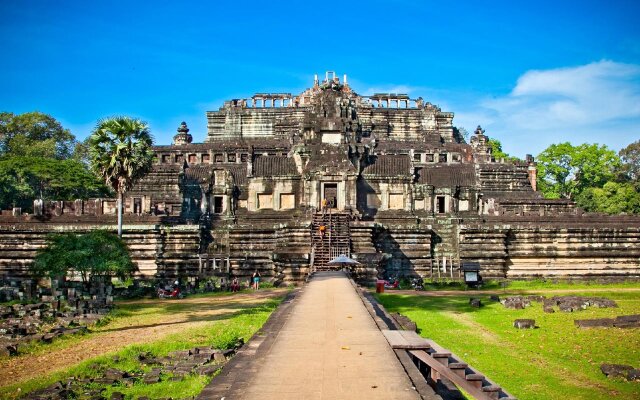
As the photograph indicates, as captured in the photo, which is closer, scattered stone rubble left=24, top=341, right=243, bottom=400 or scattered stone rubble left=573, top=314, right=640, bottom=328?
scattered stone rubble left=24, top=341, right=243, bottom=400

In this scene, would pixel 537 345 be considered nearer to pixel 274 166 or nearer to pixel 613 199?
pixel 274 166

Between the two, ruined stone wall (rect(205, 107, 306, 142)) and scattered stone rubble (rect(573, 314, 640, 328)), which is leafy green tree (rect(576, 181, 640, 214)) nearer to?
ruined stone wall (rect(205, 107, 306, 142))

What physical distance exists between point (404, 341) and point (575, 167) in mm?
84584

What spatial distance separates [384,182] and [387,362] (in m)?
34.0

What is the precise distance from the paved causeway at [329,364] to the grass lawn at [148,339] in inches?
86.6

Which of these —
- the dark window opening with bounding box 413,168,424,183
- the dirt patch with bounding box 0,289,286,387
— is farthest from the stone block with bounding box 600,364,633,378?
the dark window opening with bounding box 413,168,424,183

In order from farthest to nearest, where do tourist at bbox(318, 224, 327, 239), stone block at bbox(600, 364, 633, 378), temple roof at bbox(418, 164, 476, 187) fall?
temple roof at bbox(418, 164, 476, 187) → tourist at bbox(318, 224, 327, 239) → stone block at bbox(600, 364, 633, 378)

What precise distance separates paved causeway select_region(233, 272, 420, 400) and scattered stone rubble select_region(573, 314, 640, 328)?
794 cm

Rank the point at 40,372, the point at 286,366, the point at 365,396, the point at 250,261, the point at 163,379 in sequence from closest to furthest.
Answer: the point at 365,396, the point at 286,366, the point at 163,379, the point at 40,372, the point at 250,261

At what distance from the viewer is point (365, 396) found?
814 centimetres

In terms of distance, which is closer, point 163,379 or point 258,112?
point 163,379

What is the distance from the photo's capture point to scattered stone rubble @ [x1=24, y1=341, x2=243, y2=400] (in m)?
12.0

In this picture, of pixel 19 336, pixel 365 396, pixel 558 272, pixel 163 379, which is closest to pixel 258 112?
pixel 558 272

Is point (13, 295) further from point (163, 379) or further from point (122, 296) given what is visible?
point (163, 379)
